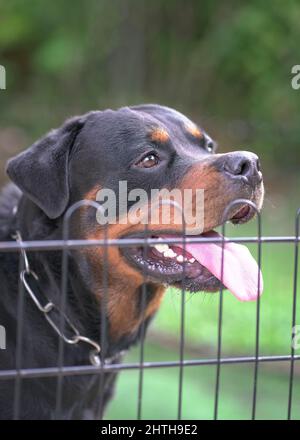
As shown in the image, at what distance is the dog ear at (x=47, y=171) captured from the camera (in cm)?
280

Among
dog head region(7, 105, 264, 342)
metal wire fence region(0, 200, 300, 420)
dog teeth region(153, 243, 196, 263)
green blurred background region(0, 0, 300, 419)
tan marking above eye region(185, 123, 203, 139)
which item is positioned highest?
green blurred background region(0, 0, 300, 419)

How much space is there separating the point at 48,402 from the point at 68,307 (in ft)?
1.25

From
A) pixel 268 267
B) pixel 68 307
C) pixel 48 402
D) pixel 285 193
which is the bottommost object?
pixel 48 402

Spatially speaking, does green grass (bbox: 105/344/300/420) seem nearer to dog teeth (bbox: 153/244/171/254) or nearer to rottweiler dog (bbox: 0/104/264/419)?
rottweiler dog (bbox: 0/104/264/419)

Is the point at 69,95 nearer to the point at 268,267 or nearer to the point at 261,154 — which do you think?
the point at 261,154

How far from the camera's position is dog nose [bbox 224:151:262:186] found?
2643mm

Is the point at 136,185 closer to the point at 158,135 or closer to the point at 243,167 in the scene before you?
the point at 158,135

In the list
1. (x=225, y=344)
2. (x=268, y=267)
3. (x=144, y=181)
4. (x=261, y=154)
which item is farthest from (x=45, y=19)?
(x=144, y=181)

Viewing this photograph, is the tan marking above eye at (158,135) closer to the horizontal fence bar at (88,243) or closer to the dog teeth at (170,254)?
the dog teeth at (170,254)

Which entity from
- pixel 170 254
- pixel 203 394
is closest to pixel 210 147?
pixel 170 254

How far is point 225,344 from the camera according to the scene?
5.35m

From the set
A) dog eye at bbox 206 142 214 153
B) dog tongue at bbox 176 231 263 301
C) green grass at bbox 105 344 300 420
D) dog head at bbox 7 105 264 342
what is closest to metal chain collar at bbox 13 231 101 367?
dog head at bbox 7 105 264 342

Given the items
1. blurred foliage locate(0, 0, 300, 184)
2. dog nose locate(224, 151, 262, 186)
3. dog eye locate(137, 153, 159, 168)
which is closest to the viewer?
dog nose locate(224, 151, 262, 186)

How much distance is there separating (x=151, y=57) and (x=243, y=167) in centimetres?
1266
